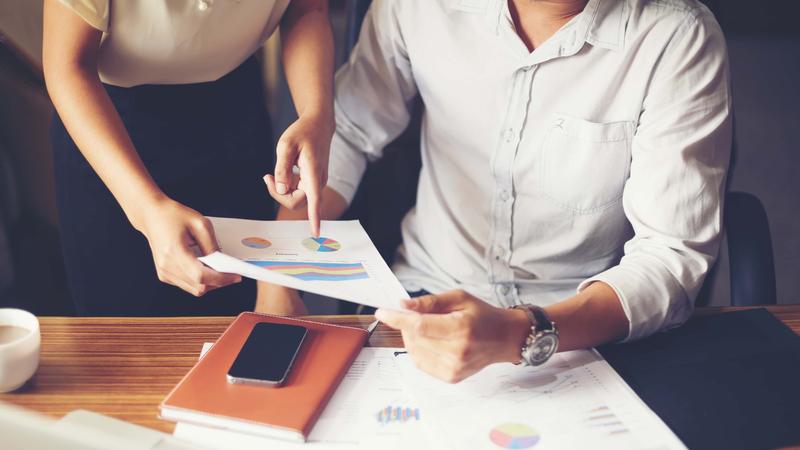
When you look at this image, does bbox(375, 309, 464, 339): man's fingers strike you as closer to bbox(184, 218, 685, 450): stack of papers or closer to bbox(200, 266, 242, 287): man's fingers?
bbox(184, 218, 685, 450): stack of papers

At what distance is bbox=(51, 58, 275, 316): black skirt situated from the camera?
4.25 feet

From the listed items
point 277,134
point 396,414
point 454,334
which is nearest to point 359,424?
point 396,414

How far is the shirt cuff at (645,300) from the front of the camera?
108 cm

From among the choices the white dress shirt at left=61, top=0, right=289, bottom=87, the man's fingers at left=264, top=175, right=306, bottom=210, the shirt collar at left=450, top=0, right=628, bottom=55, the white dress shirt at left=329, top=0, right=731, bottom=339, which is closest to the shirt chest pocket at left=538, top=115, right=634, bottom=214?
the white dress shirt at left=329, top=0, right=731, bottom=339

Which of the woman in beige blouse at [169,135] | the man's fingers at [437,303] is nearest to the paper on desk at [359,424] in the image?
the man's fingers at [437,303]

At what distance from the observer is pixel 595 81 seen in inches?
50.1

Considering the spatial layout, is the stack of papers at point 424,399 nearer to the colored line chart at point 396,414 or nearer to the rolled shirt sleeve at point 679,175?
the colored line chart at point 396,414

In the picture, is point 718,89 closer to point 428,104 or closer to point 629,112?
point 629,112

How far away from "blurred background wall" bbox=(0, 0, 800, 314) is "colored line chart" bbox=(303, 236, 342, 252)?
427 mm

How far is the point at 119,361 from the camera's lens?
3.24 ft

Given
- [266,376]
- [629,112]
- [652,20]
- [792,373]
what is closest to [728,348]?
[792,373]

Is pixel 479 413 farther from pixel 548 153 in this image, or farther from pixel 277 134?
pixel 277 134

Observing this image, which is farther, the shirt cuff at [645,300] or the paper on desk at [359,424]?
the shirt cuff at [645,300]

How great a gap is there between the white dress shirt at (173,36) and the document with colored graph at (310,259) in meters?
0.30
